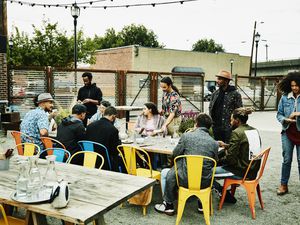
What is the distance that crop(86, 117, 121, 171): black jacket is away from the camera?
4.33 metres

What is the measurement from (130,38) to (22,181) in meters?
59.6

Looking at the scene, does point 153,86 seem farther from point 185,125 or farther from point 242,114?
point 242,114

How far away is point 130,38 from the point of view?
198ft

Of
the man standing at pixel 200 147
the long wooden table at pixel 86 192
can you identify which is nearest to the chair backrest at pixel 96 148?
the long wooden table at pixel 86 192

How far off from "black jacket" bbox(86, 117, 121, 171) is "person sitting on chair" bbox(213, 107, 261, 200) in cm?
140

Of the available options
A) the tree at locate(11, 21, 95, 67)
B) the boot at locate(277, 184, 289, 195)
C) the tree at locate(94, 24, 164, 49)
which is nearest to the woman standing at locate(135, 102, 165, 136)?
the boot at locate(277, 184, 289, 195)

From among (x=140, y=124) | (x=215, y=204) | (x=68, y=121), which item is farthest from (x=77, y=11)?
(x=215, y=204)

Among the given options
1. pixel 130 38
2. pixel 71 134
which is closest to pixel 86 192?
pixel 71 134

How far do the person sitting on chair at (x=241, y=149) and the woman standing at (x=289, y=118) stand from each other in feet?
3.05

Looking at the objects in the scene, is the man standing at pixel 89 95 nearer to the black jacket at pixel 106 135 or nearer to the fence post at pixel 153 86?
the black jacket at pixel 106 135

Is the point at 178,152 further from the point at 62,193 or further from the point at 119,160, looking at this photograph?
the point at 62,193

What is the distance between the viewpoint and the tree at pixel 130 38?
5956 cm

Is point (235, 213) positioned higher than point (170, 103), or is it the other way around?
point (170, 103)

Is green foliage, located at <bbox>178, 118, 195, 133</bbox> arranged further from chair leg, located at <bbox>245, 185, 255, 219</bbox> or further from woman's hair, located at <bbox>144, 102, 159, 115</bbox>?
chair leg, located at <bbox>245, 185, 255, 219</bbox>
